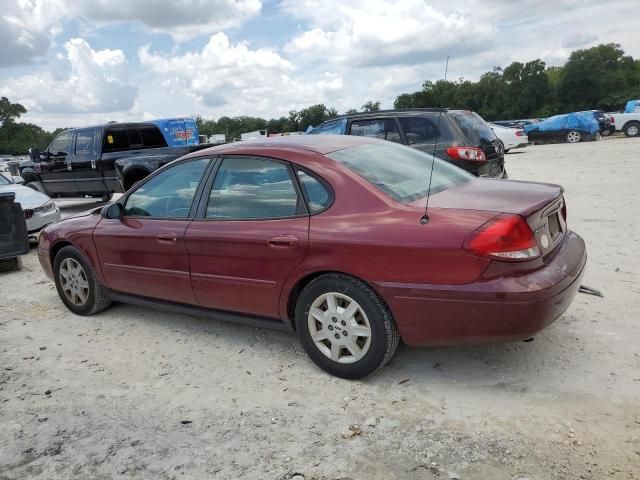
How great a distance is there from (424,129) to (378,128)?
2.48ft

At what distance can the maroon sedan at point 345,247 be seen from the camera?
293 cm

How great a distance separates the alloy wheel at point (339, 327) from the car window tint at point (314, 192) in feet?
1.85

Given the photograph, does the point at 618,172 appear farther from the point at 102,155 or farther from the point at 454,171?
the point at 102,155

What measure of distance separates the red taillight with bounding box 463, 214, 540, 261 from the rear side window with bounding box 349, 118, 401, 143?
16.4 feet

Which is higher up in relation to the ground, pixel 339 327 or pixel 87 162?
pixel 87 162

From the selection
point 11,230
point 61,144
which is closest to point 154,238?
point 11,230

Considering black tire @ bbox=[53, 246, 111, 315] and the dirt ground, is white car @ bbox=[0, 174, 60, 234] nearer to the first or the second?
black tire @ bbox=[53, 246, 111, 315]

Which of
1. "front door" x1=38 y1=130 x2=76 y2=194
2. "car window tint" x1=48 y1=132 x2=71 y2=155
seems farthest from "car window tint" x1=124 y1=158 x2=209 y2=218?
"car window tint" x1=48 y1=132 x2=71 y2=155

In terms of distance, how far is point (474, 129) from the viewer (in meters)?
7.49

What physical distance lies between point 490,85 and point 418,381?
7453 centimetres

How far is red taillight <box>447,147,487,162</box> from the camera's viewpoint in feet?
23.2

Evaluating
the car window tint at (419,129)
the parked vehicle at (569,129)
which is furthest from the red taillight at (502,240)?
the parked vehicle at (569,129)

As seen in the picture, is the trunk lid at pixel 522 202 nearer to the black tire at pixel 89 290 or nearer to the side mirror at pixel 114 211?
the side mirror at pixel 114 211

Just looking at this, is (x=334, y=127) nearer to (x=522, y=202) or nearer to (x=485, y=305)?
(x=522, y=202)
